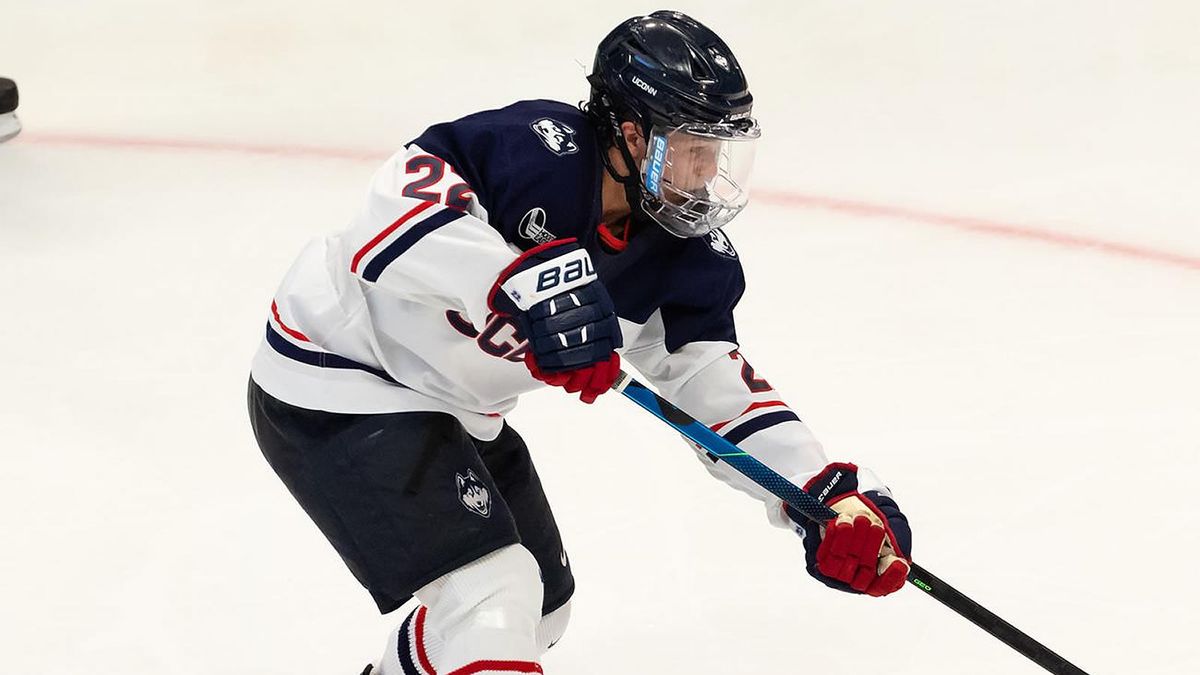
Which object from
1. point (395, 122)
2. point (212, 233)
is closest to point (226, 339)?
point (212, 233)

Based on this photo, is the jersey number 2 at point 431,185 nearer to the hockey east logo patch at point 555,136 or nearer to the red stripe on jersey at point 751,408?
the hockey east logo patch at point 555,136

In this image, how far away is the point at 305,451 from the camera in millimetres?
2398

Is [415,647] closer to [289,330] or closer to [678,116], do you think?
[289,330]

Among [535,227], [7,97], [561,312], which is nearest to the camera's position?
[561,312]

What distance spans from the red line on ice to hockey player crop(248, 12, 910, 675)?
228 centimetres

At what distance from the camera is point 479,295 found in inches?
85.4

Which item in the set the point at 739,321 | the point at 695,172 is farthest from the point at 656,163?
the point at 739,321

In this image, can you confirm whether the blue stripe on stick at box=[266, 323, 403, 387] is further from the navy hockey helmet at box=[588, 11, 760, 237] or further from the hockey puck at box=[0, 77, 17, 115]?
the hockey puck at box=[0, 77, 17, 115]

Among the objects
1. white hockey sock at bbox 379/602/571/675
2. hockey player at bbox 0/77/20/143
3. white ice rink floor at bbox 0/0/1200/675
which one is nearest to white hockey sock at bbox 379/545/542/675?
white hockey sock at bbox 379/602/571/675

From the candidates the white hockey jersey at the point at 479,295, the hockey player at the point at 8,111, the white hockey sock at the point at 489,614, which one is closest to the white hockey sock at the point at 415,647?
the white hockey sock at the point at 489,614

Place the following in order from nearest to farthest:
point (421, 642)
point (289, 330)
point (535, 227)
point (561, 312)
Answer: point (561, 312), point (535, 227), point (289, 330), point (421, 642)

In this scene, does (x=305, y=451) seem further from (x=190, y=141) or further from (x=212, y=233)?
(x=190, y=141)

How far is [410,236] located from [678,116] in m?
0.44

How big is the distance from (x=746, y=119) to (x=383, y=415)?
0.69 metres
